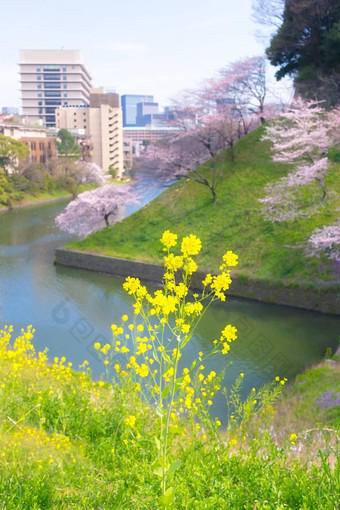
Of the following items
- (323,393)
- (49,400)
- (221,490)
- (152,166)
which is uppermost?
(152,166)

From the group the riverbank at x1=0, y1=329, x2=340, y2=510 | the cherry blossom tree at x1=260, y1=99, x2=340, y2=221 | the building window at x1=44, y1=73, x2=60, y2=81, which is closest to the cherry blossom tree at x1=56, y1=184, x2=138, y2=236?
the cherry blossom tree at x1=260, y1=99, x2=340, y2=221

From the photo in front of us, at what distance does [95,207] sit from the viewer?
22.2 metres

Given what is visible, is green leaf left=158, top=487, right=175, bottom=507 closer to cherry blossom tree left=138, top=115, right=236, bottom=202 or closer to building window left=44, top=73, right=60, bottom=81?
cherry blossom tree left=138, top=115, right=236, bottom=202

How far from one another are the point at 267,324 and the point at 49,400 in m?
8.31

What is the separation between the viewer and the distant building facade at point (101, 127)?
73125 mm

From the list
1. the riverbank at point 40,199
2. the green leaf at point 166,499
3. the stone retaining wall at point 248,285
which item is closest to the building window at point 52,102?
the riverbank at point 40,199

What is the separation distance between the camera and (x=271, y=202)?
57.9 feet

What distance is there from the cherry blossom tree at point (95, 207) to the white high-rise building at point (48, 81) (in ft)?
246

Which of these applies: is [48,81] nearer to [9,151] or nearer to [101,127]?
[101,127]

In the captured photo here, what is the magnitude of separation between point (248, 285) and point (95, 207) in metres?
10.5

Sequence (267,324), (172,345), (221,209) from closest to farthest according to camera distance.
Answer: (172,345) → (267,324) → (221,209)

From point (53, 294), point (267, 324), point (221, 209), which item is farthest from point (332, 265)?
point (53, 294)

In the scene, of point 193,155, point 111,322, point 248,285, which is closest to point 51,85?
point 193,155

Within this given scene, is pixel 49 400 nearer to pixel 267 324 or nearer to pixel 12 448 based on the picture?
pixel 12 448
